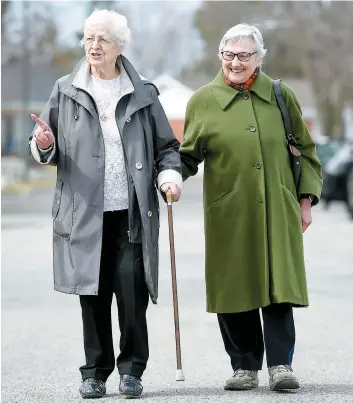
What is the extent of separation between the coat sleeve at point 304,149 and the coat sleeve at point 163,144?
0.63m

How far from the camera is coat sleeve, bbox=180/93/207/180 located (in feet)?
23.3

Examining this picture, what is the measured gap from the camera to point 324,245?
17.4 metres

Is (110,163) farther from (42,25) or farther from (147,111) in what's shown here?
(42,25)

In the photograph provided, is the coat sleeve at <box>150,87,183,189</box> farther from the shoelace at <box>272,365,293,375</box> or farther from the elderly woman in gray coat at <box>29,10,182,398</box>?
the shoelace at <box>272,365,293,375</box>

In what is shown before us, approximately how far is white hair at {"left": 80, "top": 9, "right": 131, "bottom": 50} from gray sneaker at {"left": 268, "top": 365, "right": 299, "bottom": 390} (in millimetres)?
1698

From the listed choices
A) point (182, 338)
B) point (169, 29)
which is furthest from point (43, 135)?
point (169, 29)

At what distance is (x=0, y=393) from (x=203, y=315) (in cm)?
373

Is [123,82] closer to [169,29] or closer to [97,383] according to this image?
[97,383]

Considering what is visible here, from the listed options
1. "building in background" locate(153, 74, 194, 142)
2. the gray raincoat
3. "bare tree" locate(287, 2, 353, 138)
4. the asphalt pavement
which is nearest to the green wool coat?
the gray raincoat

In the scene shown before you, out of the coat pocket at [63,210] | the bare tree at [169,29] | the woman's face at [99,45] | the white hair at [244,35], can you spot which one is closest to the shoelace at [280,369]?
the coat pocket at [63,210]

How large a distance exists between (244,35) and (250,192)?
2.48ft

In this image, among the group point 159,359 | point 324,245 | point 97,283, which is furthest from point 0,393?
point 324,245

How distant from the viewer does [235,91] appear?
23.4ft

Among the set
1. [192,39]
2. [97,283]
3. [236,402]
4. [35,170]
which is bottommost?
[236,402]
